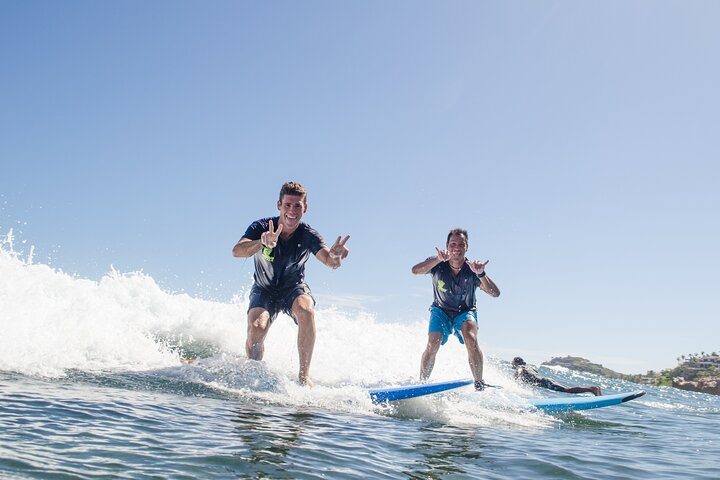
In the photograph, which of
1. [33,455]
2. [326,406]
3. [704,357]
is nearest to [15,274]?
[326,406]

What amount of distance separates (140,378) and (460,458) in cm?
480

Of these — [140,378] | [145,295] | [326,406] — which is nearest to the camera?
[326,406]

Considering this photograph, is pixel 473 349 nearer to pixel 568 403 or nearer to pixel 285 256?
pixel 568 403

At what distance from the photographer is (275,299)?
7.64 m

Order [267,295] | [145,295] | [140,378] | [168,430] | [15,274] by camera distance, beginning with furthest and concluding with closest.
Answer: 1. [145,295]
2. [15,274]
3. [267,295]
4. [140,378]
5. [168,430]

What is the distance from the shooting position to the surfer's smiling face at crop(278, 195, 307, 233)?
22.8 feet

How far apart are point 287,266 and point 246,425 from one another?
3.21 meters

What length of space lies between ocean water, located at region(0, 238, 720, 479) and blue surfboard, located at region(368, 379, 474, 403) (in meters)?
0.13

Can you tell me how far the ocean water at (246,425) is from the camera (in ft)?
11.1

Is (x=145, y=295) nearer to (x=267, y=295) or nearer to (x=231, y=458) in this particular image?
(x=267, y=295)

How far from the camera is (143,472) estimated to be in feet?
9.66

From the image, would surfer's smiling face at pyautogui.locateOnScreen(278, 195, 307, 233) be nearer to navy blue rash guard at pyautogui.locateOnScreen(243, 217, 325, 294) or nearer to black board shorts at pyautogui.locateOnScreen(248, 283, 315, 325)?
navy blue rash guard at pyautogui.locateOnScreen(243, 217, 325, 294)

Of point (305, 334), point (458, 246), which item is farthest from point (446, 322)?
point (305, 334)

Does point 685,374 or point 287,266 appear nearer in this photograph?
point 287,266
